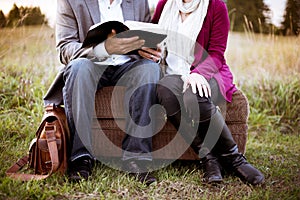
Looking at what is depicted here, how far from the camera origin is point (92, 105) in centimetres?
224

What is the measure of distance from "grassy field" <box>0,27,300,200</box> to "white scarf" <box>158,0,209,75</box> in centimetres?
68

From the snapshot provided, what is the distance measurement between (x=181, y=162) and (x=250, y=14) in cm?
266

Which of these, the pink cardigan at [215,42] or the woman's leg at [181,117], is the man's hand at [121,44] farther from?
the pink cardigan at [215,42]

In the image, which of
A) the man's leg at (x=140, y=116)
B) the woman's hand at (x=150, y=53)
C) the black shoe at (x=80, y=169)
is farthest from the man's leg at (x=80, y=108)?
the woman's hand at (x=150, y=53)

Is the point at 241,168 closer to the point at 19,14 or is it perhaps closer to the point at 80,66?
the point at 80,66

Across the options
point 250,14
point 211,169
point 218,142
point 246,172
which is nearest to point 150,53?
point 218,142

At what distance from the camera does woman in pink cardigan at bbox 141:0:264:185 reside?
7.21 feet

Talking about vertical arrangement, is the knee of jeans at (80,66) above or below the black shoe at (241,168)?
above

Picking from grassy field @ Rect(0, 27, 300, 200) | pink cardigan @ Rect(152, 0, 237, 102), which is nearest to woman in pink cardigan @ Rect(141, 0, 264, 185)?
pink cardigan @ Rect(152, 0, 237, 102)

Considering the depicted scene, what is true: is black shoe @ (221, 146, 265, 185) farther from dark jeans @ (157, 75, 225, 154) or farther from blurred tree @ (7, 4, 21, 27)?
blurred tree @ (7, 4, 21, 27)

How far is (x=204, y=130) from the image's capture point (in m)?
2.21

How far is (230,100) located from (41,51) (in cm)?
210

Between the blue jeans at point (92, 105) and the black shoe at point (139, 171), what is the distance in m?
0.03

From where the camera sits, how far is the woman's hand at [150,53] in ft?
7.85
